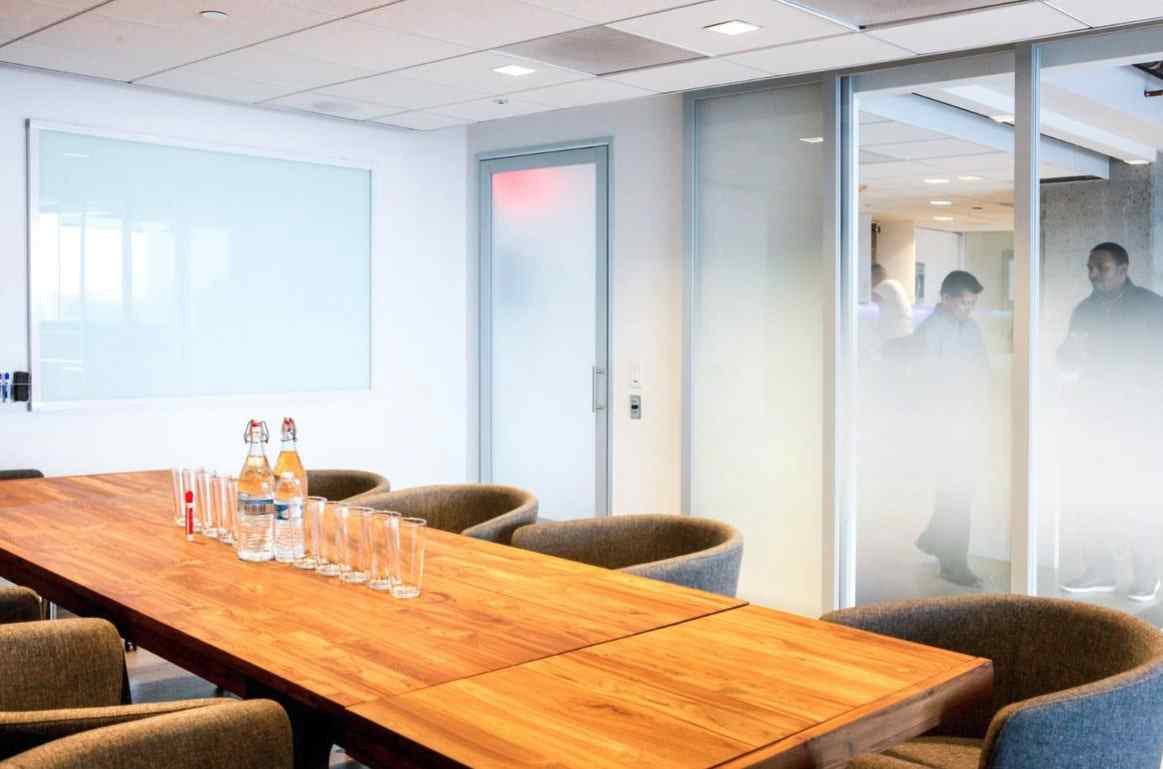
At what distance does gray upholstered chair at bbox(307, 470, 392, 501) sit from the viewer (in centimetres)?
459

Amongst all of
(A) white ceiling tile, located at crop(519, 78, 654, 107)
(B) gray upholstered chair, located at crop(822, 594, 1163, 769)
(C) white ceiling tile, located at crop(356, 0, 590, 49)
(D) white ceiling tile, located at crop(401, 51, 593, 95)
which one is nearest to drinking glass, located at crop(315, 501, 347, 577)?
(B) gray upholstered chair, located at crop(822, 594, 1163, 769)

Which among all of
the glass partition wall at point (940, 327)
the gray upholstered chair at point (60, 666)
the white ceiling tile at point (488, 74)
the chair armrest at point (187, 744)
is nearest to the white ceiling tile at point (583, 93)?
the white ceiling tile at point (488, 74)

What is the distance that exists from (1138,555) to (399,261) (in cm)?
438

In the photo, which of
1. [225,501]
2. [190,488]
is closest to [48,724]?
[225,501]

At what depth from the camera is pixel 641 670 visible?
202cm

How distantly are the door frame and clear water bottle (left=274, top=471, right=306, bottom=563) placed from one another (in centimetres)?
395

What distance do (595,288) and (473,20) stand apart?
8.94 ft

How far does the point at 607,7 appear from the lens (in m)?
3.99

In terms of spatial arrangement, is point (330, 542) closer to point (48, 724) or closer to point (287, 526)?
point (287, 526)

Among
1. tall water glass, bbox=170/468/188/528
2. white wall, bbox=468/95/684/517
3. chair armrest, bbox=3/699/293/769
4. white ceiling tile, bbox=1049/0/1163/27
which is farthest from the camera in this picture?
white wall, bbox=468/95/684/517

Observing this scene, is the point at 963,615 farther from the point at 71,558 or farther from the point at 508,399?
the point at 508,399

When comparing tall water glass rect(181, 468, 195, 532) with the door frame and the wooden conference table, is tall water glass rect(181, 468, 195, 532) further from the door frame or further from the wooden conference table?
the door frame

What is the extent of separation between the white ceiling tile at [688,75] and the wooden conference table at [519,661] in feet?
8.87

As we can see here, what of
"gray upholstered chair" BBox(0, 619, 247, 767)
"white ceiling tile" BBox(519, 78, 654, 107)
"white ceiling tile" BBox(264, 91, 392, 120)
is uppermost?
"white ceiling tile" BBox(264, 91, 392, 120)
